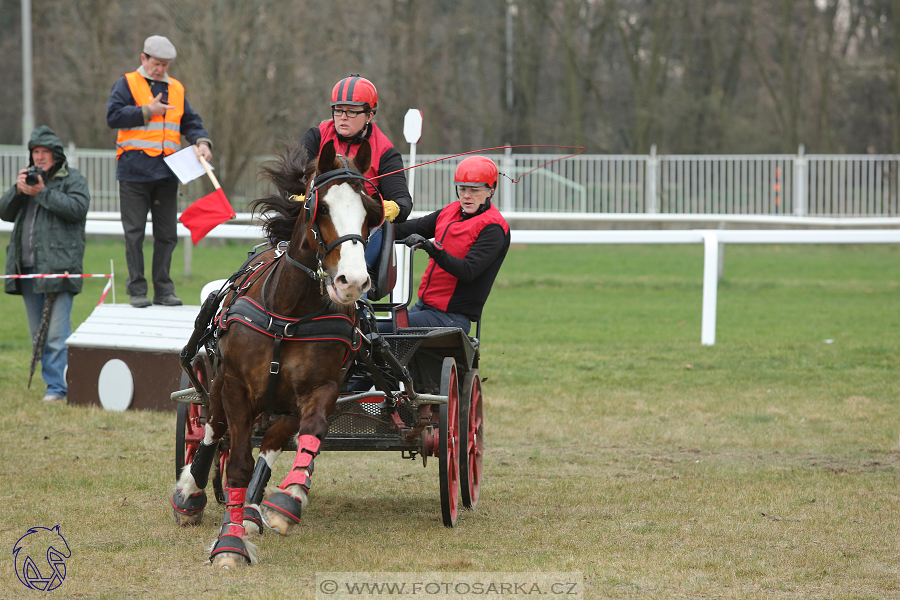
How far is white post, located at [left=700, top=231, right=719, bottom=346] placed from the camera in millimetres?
10312

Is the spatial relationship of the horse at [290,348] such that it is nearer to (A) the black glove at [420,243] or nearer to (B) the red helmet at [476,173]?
(A) the black glove at [420,243]

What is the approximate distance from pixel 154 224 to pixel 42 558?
4251 mm

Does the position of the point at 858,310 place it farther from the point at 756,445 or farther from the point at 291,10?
the point at 291,10

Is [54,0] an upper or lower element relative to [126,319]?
upper

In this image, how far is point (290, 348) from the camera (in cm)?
430

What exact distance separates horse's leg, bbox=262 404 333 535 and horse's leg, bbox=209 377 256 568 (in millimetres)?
153

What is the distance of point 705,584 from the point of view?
4.04 m

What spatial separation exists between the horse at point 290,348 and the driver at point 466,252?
3.58 ft

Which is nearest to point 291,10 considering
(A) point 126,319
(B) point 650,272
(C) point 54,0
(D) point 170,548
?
(C) point 54,0

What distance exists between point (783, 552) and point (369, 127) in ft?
9.03

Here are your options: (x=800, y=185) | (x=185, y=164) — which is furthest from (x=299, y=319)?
(x=800, y=185)

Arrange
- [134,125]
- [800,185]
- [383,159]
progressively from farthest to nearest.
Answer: [800,185]
[134,125]
[383,159]

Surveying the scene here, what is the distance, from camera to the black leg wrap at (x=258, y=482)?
4.32 m

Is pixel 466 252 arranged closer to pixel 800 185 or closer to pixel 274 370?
pixel 274 370
